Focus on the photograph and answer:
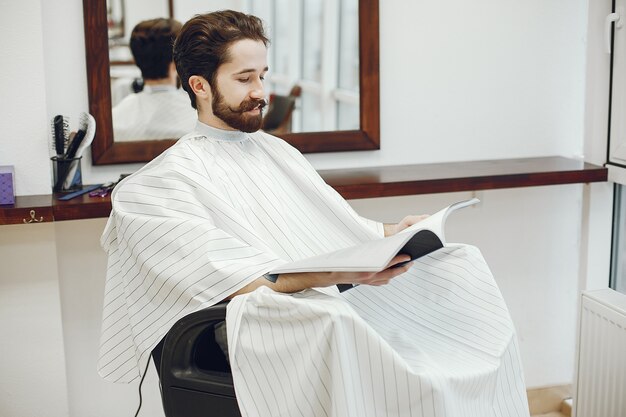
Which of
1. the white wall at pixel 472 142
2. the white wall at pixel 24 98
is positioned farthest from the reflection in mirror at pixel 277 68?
the white wall at pixel 24 98

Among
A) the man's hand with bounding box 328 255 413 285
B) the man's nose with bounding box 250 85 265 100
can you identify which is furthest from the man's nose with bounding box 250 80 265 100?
the man's hand with bounding box 328 255 413 285

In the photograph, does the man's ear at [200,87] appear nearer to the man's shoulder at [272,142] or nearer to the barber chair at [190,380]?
the man's shoulder at [272,142]

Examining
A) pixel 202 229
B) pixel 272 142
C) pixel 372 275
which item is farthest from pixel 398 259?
pixel 272 142

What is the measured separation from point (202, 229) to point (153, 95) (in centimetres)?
82

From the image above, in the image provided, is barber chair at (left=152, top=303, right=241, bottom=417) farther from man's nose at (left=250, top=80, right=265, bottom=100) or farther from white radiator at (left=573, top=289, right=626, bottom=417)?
white radiator at (left=573, top=289, right=626, bottom=417)

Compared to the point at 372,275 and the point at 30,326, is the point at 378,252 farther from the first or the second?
the point at 30,326

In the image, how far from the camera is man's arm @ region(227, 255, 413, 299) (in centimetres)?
174

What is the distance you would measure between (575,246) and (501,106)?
0.62 m

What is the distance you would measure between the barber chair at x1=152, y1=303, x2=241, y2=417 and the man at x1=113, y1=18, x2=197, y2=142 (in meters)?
0.92

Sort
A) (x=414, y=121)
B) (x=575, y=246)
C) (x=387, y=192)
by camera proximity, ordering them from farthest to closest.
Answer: (x=575, y=246)
(x=414, y=121)
(x=387, y=192)

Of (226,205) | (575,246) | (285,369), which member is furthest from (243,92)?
(575,246)

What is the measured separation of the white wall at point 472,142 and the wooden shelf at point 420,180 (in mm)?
97

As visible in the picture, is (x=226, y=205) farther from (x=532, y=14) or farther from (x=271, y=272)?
(x=532, y=14)

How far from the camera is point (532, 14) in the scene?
2875mm
